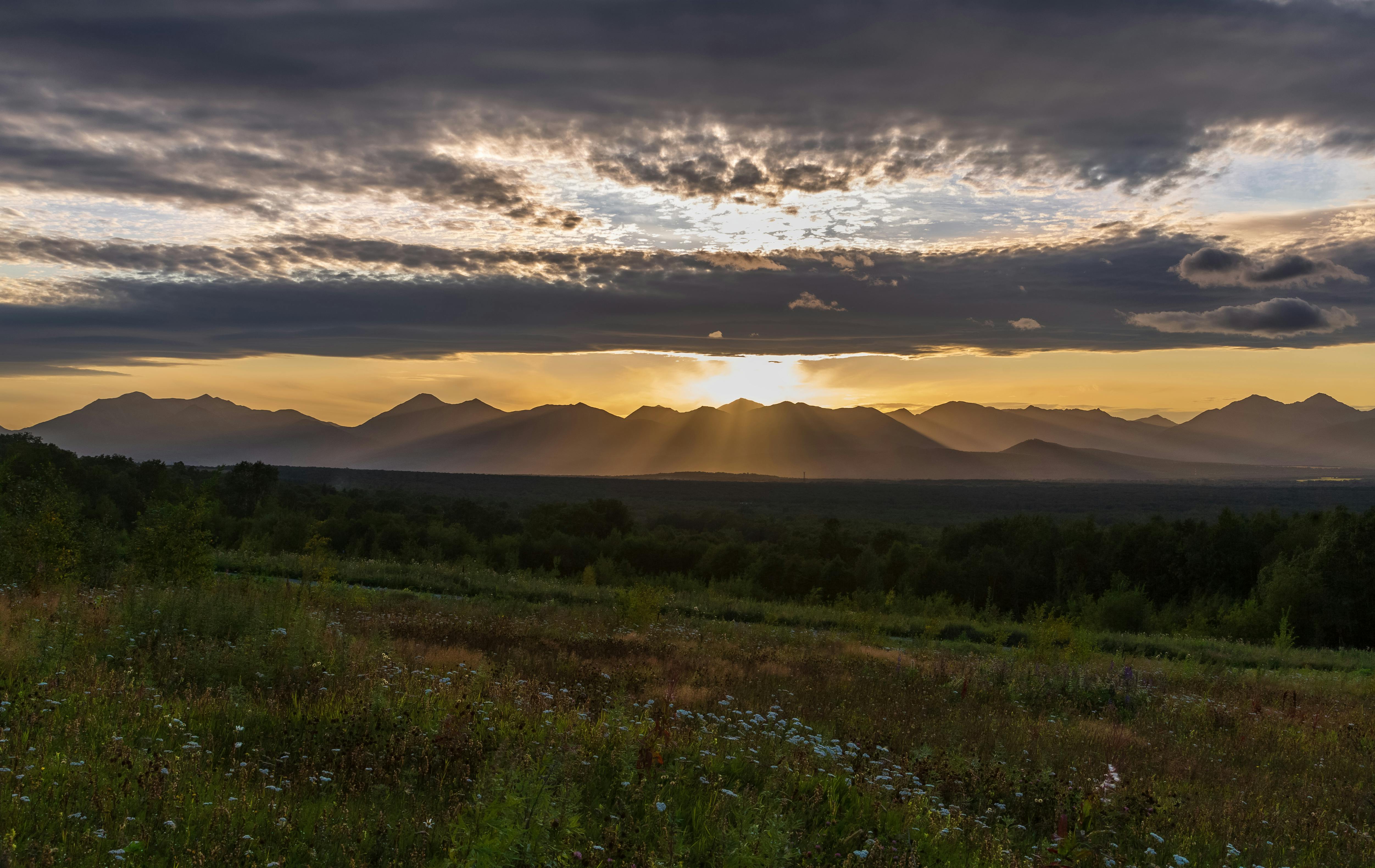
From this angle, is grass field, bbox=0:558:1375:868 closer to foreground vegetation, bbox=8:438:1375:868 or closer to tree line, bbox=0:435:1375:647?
foreground vegetation, bbox=8:438:1375:868

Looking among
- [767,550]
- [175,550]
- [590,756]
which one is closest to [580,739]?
[590,756]

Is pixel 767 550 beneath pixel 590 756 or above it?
beneath

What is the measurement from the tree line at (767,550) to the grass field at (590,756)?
323 centimetres

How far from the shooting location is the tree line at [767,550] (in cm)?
1848

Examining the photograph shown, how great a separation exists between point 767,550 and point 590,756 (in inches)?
2000

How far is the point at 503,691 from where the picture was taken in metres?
9.66


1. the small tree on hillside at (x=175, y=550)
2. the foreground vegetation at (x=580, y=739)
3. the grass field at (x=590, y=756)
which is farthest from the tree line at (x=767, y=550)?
the grass field at (x=590, y=756)

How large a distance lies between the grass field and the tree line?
3.23 m

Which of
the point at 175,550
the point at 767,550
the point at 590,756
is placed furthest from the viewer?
the point at 767,550

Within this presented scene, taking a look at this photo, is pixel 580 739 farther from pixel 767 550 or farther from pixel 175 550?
pixel 767 550

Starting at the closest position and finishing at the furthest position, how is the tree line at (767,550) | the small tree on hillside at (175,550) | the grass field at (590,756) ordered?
the grass field at (590,756), the small tree on hillside at (175,550), the tree line at (767,550)

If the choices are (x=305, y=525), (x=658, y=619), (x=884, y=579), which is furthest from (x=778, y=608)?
(x=305, y=525)

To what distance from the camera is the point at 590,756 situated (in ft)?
23.2

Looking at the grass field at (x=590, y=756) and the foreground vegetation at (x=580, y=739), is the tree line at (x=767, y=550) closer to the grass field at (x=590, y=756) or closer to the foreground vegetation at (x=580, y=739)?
the foreground vegetation at (x=580, y=739)
